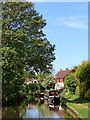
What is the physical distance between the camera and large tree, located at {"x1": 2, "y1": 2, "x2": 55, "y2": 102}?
23177mm

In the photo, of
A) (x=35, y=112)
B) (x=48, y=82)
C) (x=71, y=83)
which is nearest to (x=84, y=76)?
(x=35, y=112)

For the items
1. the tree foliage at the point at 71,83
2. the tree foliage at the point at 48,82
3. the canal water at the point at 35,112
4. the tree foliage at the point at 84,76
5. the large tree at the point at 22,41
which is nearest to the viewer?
the canal water at the point at 35,112

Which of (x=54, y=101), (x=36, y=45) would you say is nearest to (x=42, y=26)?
(x=36, y=45)

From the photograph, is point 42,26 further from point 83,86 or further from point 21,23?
point 83,86

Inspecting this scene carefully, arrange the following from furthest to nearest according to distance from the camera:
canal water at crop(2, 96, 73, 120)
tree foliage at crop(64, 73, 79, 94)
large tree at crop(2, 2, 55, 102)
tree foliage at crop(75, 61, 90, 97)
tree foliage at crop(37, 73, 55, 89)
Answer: tree foliage at crop(37, 73, 55, 89)
tree foliage at crop(64, 73, 79, 94)
tree foliage at crop(75, 61, 90, 97)
large tree at crop(2, 2, 55, 102)
canal water at crop(2, 96, 73, 120)

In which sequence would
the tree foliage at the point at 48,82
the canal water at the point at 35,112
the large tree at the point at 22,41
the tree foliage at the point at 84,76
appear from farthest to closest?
the tree foliage at the point at 48,82
the tree foliage at the point at 84,76
the large tree at the point at 22,41
the canal water at the point at 35,112

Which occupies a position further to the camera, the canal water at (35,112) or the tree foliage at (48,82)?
the tree foliage at (48,82)

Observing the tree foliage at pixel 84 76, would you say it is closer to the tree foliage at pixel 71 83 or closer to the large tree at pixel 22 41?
the large tree at pixel 22 41

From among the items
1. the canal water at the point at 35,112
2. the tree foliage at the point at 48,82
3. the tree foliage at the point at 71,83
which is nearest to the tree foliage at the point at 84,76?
the canal water at the point at 35,112

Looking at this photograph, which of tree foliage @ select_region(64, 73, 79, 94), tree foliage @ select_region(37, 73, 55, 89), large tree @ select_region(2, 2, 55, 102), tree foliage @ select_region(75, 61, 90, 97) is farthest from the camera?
tree foliage @ select_region(37, 73, 55, 89)

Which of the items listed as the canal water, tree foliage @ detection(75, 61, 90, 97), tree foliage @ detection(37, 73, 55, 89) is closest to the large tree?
the canal water

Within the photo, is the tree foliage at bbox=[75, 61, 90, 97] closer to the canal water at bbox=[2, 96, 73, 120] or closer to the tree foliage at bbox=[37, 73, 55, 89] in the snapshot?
the canal water at bbox=[2, 96, 73, 120]

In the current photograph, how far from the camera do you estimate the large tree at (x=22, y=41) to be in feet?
76.0

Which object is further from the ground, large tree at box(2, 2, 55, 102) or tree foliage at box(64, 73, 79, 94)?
large tree at box(2, 2, 55, 102)
